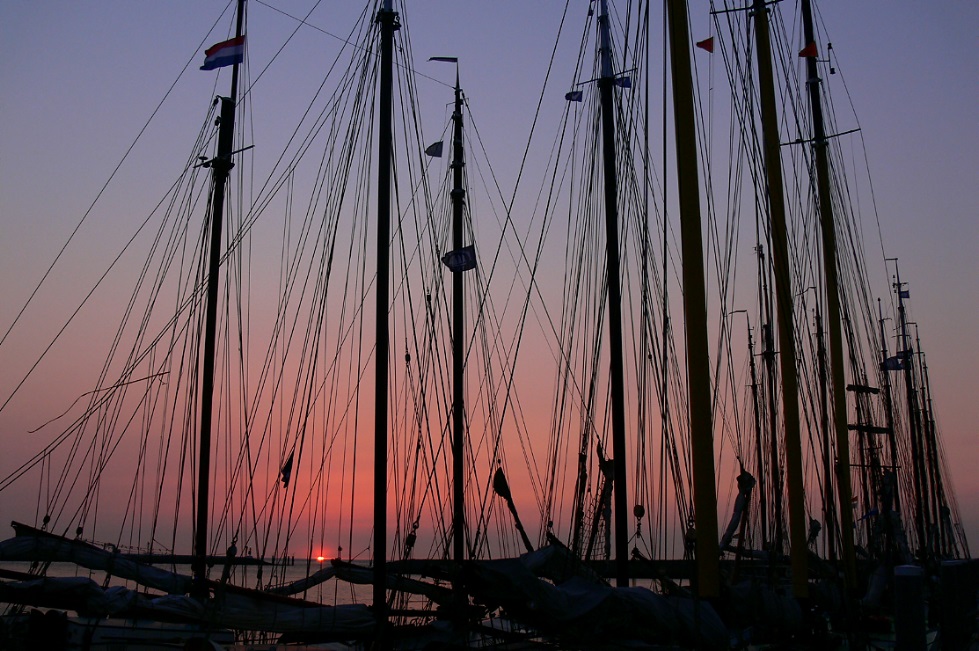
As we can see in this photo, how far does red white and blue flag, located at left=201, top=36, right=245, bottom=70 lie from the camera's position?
28219 millimetres

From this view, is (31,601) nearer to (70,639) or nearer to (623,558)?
(70,639)

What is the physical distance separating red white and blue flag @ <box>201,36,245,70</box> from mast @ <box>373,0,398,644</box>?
7.41 m

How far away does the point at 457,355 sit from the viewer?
30.3m

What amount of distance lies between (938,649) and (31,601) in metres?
18.3

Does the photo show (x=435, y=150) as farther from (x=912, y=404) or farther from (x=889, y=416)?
(x=912, y=404)

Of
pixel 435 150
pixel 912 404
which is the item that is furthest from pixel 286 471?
pixel 912 404

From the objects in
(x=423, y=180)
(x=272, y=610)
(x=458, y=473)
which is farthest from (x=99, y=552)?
(x=423, y=180)

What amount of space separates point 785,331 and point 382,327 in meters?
9.60

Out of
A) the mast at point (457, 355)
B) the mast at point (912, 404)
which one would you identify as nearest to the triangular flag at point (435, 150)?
the mast at point (457, 355)

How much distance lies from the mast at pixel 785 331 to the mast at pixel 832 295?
2.95 metres

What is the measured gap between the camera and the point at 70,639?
1881cm

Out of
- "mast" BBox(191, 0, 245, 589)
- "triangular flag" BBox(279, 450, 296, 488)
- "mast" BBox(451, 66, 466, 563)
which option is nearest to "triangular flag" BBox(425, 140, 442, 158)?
"mast" BBox(451, 66, 466, 563)

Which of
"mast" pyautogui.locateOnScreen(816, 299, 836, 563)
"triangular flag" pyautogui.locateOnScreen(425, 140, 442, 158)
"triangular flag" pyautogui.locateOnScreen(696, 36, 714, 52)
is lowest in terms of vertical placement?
"mast" pyautogui.locateOnScreen(816, 299, 836, 563)

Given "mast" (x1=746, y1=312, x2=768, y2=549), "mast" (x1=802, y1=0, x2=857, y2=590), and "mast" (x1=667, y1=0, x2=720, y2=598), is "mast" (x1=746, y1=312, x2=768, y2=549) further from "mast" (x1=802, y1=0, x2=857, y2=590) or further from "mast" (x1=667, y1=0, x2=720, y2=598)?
"mast" (x1=667, y1=0, x2=720, y2=598)
